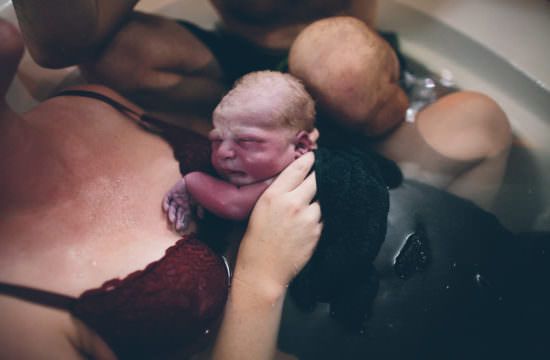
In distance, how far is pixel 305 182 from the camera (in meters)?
0.76

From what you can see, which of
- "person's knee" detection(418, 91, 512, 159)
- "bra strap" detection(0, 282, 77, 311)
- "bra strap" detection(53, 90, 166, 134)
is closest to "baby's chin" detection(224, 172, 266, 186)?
"bra strap" detection(53, 90, 166, 134)

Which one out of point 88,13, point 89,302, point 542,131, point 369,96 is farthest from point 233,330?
point 542,131

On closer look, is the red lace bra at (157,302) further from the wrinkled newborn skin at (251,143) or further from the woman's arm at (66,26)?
the woman's arm at (66,26)

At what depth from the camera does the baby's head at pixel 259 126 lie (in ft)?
2.41

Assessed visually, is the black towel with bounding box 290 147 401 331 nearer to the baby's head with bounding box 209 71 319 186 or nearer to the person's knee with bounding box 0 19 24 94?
the baby's head with bounding box 209 71 319 186

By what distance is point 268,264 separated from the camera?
0.72 metres

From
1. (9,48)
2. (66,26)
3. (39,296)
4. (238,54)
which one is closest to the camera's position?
(9,48)

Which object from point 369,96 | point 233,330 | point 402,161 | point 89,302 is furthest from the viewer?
point 402,161

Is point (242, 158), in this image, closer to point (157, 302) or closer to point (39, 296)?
point (157, 302)

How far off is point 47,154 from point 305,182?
1.70 feet

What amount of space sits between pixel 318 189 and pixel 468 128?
485mm

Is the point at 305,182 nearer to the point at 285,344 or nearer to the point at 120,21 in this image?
the point at 285,344

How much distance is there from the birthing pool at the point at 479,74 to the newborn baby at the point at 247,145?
0.90 feet

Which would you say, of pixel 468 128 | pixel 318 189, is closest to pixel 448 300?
pixel 318 189
